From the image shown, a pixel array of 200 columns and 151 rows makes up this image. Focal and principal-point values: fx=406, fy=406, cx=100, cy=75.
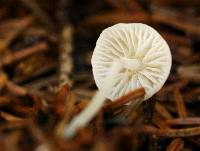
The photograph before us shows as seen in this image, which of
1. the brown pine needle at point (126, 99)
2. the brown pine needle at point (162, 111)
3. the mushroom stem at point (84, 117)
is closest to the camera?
the mushroom stem at point (84, 117)

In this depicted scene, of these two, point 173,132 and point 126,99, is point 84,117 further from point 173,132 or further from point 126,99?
point 173,132

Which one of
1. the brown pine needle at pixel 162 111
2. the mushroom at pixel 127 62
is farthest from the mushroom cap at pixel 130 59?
the brown pine needle at pixel 162 111

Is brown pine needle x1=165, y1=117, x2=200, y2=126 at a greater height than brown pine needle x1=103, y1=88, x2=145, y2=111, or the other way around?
brown pine needle x1=103, y1=88, x2=145, y2=111

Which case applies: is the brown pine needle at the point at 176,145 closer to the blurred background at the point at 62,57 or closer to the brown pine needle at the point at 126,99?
the blurred background at the point at 62,57

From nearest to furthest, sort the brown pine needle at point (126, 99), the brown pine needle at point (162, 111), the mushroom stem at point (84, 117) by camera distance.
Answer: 1. the mushroom stem at point (84, 117)
2. the brown pine needle at point (126, 99)
3. the brown pine needle at point (162, 111)

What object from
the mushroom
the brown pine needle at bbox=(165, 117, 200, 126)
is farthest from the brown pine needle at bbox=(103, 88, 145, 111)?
the brown pine needle at bbox=(165, 117, 200, 126)

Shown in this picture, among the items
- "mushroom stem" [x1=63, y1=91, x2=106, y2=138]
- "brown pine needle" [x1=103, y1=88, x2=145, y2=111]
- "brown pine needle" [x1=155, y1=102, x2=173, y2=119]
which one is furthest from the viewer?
"brown pine needle" [x1=155, y1=102, x2=173, y2=119]

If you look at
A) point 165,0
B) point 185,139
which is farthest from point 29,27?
point 185,139

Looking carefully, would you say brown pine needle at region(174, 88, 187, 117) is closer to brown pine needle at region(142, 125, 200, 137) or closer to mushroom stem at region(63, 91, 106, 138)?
brown pine needle at region(142, 125, 200, 137)
